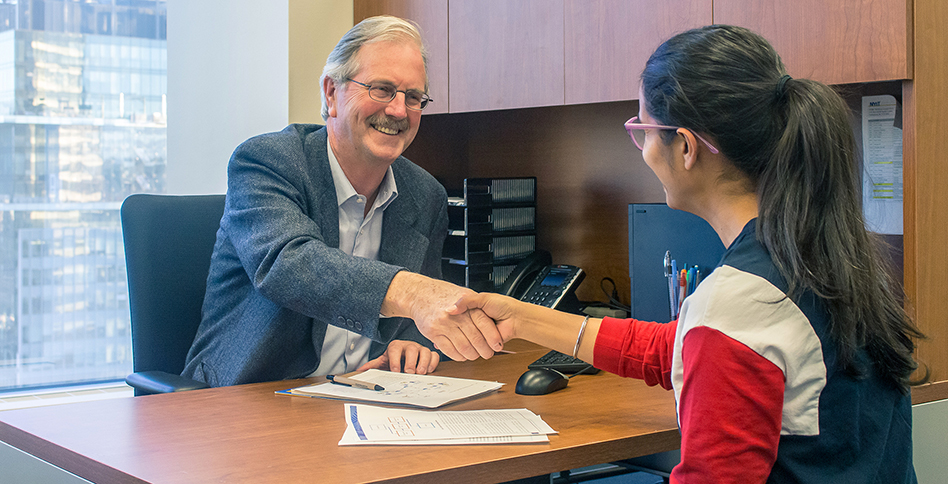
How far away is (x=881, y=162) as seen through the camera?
5.29 ft

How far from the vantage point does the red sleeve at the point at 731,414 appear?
82cm

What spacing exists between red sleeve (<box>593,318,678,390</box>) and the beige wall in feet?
5.05

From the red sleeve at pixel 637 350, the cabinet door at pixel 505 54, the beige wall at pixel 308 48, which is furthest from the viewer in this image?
the beige wall at pixel 308 48

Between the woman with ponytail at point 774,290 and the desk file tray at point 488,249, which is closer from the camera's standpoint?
the woman with ponytail at point 774,290

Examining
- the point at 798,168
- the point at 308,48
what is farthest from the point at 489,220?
the point at 798,168

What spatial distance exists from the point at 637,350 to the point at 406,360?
510mm

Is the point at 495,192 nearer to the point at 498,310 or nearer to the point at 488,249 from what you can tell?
the point at 488,249

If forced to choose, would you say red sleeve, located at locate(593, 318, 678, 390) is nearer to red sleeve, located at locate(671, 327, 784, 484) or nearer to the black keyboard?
the black keyboard

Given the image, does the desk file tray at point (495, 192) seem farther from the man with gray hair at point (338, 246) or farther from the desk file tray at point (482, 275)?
the man with gray hair at point (338, 246)

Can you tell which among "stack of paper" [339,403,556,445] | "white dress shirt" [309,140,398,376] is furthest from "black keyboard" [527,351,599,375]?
"white dress shirt" [309,140,398,376]

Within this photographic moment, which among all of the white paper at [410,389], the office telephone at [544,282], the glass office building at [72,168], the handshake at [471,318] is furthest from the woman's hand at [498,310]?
the glass office building at [72,168]

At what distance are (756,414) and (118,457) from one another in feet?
2.56

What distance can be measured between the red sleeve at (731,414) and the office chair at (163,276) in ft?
4.04

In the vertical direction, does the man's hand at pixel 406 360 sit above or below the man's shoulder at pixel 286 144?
below
